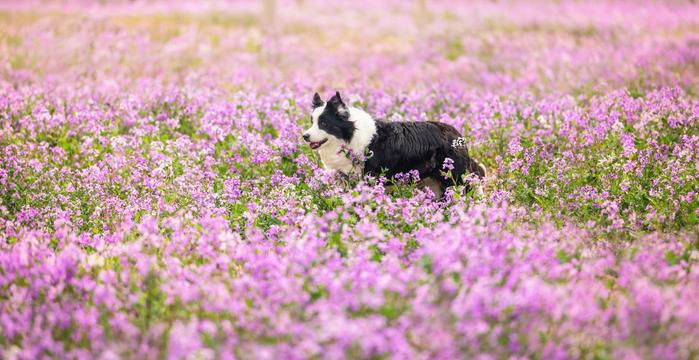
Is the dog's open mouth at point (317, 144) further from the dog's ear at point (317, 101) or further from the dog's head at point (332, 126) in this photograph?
the dog's ear at point (317, 101)

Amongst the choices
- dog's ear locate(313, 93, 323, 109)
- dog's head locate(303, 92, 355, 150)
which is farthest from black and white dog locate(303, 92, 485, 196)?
Answer: dog's ear locate(313, 93, 323, 109)

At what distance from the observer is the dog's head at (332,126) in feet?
17.5

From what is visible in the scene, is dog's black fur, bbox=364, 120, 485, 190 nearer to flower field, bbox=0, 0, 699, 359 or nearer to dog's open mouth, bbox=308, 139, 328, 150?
flower field, bbox=0, 0, 699, 359

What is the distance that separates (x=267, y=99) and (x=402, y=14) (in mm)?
16834

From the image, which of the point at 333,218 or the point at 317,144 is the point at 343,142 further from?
the point at 333,218

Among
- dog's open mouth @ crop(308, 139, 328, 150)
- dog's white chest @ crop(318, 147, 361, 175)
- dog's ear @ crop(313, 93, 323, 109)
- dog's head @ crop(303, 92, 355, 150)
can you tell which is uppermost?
dog's ear @ crop(313, 93, 323, 109)

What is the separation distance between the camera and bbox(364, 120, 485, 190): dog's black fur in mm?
5402

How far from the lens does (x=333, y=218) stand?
385cm

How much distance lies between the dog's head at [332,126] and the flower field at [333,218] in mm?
360

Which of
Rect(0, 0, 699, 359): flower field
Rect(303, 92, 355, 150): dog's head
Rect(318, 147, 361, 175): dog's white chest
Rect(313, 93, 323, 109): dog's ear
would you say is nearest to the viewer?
Rect(0, 0, 699, 359): flower field

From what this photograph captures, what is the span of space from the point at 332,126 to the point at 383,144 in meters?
0.47

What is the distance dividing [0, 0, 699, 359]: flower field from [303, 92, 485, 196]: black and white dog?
0.22 metres

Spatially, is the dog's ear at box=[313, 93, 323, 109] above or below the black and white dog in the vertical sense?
above

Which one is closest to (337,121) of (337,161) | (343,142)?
(343,142)
